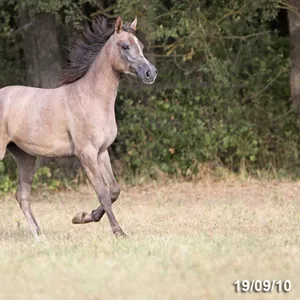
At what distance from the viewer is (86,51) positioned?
10.7 m

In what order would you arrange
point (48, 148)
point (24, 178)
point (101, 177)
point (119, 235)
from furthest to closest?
point (24, 178) → point (48, 148) → point (101, 177) → point (119, 235)

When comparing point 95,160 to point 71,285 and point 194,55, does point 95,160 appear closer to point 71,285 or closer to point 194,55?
point 71,285

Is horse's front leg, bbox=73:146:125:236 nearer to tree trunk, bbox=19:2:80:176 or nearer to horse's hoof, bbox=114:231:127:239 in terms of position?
horse's hoof, bbox=114:231:127:239

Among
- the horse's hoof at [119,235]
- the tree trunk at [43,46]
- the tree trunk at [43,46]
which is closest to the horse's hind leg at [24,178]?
the horse's hoof at [119,235]

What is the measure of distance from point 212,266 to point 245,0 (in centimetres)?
977

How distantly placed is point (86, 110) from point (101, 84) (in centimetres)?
36

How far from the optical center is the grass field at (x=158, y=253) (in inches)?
260

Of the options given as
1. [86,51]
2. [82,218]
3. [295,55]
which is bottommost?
[295,55]

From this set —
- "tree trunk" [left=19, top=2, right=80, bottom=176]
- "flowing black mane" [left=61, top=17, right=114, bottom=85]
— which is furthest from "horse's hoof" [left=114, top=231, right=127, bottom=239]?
"tree trunk" [left=19, top=2, right=80, bottom=176]

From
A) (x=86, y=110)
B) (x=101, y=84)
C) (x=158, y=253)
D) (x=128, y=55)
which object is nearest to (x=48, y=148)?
(x=86, y=110)

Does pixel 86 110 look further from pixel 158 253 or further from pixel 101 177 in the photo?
pixel 158 253

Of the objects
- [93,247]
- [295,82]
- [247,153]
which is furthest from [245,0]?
[93,247]

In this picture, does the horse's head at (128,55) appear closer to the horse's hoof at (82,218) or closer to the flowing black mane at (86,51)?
the flowing black mane at (86,51)

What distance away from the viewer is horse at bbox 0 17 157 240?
33.1ft
